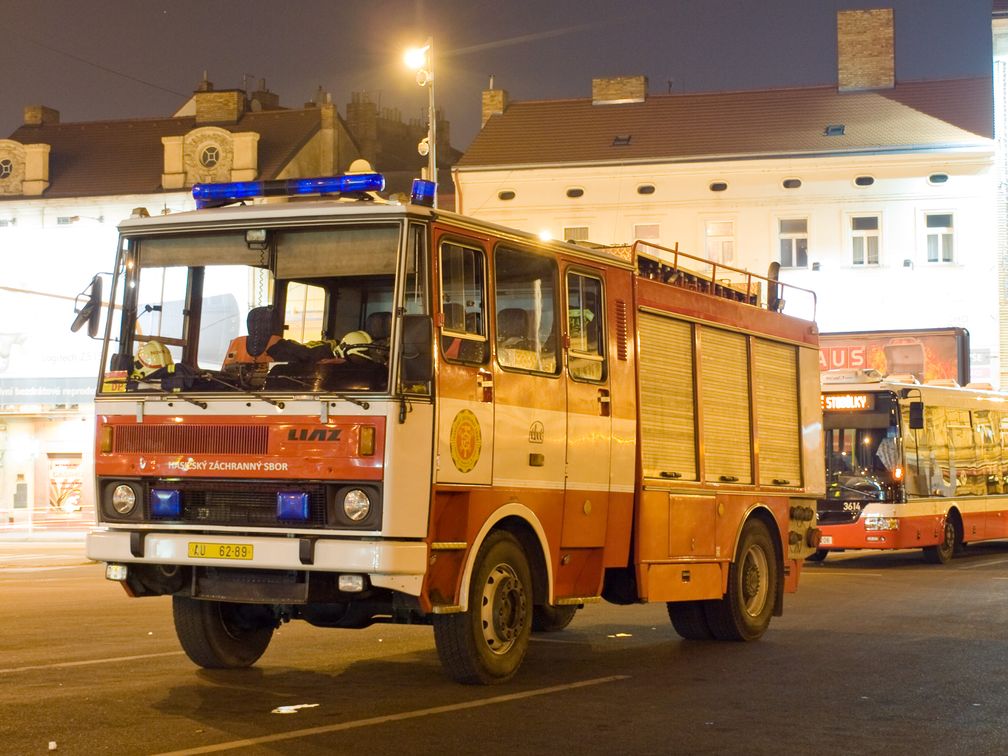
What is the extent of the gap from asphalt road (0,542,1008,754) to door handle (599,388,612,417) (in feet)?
6.29

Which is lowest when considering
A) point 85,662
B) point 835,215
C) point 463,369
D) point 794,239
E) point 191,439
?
point 85,662

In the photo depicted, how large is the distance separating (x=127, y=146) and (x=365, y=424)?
2111 inches

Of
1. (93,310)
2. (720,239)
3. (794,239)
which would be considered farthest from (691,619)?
(720,239)

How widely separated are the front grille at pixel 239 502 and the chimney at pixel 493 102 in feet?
161

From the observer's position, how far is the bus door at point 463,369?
10.1 m

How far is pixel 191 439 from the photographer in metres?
10.1

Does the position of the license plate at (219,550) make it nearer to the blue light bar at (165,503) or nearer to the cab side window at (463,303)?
the blue light bar at (165,503)

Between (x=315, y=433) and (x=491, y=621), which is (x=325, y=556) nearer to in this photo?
(x=315, y=433)

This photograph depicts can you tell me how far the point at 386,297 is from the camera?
1038cm

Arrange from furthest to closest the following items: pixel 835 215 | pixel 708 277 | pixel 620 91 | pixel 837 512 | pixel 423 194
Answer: pixel 620 91
pixel 835 215
pixel 837 512
pixel 708 277
pixel 423 194

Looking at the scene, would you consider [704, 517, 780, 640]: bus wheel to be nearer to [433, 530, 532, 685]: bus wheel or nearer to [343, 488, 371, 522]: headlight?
[433, 530, 532, 685]: bus wheel

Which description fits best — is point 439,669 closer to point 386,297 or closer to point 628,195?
point 386,297

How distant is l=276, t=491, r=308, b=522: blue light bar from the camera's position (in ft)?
31.9

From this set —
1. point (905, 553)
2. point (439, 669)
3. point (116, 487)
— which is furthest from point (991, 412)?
point (116, 487)
